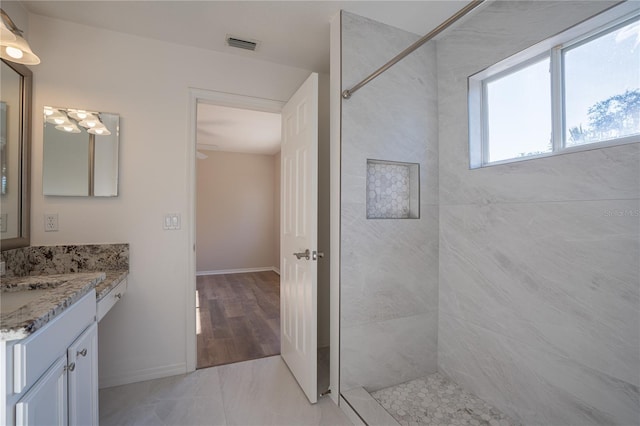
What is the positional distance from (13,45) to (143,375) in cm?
203

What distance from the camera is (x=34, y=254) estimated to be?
1755mm

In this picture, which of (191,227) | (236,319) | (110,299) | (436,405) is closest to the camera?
(110,299)

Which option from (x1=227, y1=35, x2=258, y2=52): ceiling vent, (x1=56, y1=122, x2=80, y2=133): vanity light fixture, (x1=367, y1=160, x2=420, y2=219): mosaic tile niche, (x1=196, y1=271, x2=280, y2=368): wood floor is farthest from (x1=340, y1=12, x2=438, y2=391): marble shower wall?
(x1=56, y1=122, x2=80, y2=133): vanity light fixture

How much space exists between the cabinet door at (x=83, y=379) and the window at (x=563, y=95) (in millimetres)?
2287

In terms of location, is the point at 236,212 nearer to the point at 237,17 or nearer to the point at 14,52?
the point at 237,17

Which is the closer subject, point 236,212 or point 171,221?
point 171,221

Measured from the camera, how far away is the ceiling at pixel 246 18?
172cm

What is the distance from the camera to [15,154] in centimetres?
164

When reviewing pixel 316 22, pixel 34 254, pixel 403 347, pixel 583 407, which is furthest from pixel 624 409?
pixel 34 254

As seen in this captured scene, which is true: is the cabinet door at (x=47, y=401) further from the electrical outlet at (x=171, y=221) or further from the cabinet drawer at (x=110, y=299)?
the electrical outlet at (x=171, y=221)

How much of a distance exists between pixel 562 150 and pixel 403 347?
151 cm

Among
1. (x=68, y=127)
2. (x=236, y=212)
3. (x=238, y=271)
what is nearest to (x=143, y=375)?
(x=68, y=127)

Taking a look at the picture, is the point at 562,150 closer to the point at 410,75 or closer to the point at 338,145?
the point at 410,75

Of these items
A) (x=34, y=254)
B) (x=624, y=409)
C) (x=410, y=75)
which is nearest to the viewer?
(x=624, y=409)
